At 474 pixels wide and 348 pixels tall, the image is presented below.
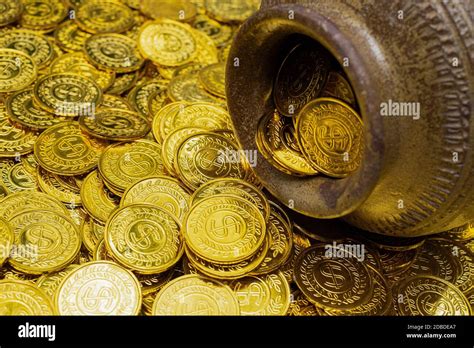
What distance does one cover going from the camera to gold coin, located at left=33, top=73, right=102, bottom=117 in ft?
7.39

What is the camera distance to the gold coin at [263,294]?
1.79 m

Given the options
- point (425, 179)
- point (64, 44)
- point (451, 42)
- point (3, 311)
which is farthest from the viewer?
point (64, 44)

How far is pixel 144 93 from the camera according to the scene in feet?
7.99

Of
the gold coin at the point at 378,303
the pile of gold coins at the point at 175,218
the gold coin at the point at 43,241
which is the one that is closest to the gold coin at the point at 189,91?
the pile of gold coins at the point at 175,218

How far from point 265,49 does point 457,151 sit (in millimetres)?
602

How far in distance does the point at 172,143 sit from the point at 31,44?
0.83 metres

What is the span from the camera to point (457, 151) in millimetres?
1498

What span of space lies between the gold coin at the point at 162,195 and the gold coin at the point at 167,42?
0.66 m

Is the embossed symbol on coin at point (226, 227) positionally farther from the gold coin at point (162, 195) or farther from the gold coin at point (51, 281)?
the gold coin at point (51, 281)

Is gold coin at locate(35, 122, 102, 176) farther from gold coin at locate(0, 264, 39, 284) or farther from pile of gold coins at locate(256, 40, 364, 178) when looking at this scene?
pile of gold coins at locate(256, 40, 364, 178)

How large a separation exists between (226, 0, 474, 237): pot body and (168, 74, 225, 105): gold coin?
707 mm

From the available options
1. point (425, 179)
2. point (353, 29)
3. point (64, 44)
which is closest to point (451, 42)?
point (353, 29)

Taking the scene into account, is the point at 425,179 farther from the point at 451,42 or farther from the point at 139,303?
the point at 139,303

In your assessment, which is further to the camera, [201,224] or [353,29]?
[201,224]
